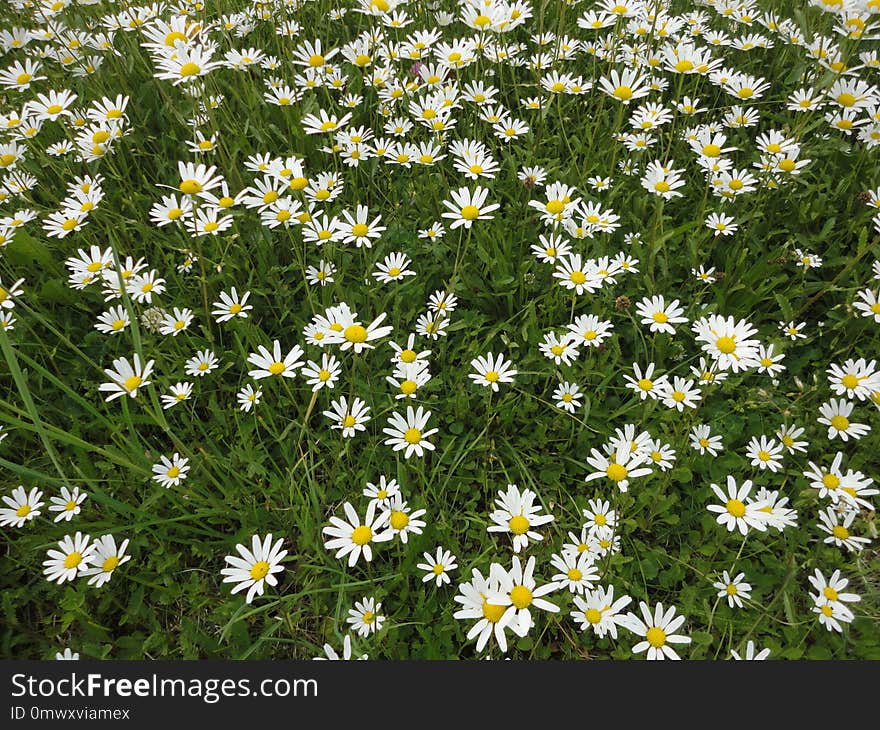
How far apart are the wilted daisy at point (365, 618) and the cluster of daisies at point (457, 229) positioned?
101mm

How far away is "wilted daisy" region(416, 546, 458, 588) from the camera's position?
1.88 meters

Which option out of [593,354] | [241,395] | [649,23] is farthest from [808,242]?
[241,395]

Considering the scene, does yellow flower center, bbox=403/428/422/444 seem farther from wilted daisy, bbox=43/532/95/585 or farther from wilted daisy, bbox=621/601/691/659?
wilted daisy, bbox=43/532/95/585

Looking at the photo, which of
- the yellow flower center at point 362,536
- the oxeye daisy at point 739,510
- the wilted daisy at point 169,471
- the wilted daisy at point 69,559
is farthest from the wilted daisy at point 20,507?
the oxeye daisy at point 739,510

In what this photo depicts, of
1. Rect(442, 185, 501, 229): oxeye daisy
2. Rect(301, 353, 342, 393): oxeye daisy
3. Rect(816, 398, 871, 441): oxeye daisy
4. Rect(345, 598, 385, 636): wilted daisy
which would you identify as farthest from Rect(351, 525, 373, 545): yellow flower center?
Rect(816, 398, 871, 441): oxeye daisy

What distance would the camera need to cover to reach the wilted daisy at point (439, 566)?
188 centimetres

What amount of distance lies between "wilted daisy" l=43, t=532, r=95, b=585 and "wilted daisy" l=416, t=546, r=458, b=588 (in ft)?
3.53

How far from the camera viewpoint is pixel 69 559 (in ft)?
6.16

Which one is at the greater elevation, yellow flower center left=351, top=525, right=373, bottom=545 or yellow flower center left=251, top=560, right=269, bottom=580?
yellow flower center left=351, top=525, right=373, bottom=545

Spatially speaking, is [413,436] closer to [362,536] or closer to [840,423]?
[362,536]

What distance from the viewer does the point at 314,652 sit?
1.87m

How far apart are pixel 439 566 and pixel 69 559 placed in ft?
3.91

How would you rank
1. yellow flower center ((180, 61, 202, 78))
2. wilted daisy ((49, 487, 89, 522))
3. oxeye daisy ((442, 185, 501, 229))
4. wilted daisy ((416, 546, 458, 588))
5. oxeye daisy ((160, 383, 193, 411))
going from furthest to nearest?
1. yellow flower center ((180, 61, 202, 78))
2. oxeye daisy ((442, 185, 501, 229))
3. oxeye daisy ((160, 383, 193, 411))
4. wilted daisy ((49, 487, 89, 522))
5. wilted daisy ((416, 546, 458, 588))

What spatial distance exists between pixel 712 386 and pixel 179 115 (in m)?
2.88
